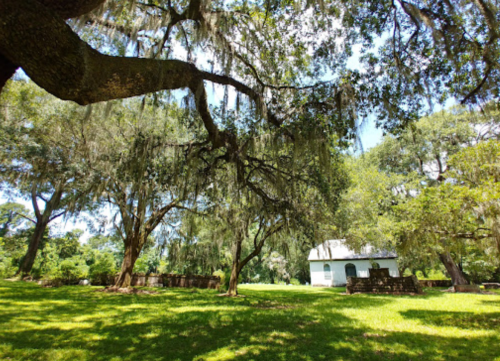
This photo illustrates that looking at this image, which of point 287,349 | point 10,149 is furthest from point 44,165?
point 287,349

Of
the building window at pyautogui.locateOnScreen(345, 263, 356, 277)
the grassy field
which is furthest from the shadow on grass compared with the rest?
the building window at pyautogui.locateOnScreen(345, 263, 356, 277)

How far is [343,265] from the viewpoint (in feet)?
73.9

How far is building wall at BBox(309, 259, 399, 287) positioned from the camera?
2073 centimetres

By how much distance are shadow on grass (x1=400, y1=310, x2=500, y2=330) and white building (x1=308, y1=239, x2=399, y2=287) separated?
13.4m

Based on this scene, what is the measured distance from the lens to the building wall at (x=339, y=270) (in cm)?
2073

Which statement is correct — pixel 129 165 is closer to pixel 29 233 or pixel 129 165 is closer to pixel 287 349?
pixel 287 349

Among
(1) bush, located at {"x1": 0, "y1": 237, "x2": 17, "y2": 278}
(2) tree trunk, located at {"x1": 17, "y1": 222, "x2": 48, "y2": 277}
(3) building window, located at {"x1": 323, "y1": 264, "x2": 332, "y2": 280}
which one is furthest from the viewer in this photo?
(3) building window, located at {"x1": 323, "y1": 264, "x2": 332, "y2": 280}

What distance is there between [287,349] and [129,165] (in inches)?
202

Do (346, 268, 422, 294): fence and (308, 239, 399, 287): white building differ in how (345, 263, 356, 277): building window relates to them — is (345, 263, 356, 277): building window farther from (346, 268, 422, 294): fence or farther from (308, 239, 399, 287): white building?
(346, 268, 422, 294): fence

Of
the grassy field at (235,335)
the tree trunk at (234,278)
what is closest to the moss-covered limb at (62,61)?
the grassy field at (235,335)

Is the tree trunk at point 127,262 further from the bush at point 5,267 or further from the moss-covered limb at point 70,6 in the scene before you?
the bush at point 5,267

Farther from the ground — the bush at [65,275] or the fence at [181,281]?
the bush at [65,275]

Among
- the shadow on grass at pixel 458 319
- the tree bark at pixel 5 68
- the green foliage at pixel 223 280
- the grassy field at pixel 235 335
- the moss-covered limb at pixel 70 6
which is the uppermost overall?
the moss-covered limb at pixel 70 6

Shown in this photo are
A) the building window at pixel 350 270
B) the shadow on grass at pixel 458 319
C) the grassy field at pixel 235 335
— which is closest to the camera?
the grassy field at pixel 235 335
